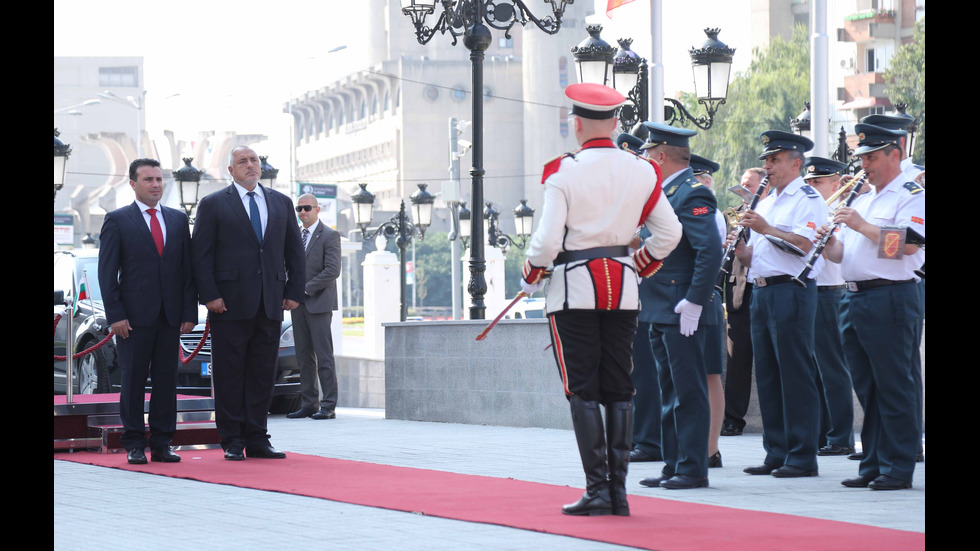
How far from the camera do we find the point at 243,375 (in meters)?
10.1

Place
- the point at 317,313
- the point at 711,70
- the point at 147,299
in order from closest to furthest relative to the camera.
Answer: the point at 147,299 < the point at 317,313 < the point at 711,70

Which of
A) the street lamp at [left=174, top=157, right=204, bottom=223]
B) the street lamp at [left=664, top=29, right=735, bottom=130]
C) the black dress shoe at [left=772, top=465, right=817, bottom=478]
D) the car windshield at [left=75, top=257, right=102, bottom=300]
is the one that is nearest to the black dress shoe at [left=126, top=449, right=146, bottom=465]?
the black dress shoe at [left=772, top=465, right=817, bottom=478]

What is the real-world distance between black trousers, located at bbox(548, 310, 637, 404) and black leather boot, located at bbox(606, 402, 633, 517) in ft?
0.21

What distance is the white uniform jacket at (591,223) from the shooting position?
22.8 feet

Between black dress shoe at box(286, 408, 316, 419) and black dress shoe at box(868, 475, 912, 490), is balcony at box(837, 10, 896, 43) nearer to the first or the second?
black dress shoe at box(286, 408, 316, 419)

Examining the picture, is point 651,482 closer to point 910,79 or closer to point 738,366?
point 738,366

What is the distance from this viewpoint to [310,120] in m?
140

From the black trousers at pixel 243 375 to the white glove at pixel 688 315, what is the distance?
3179 mm

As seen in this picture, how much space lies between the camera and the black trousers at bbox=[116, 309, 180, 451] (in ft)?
32.2

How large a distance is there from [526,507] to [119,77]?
506ft

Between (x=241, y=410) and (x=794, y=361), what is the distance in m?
3.76

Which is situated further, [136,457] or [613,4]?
[613,4]

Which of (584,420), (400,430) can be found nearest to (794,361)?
(584,420)

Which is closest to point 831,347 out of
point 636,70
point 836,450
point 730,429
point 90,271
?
point 836,450
